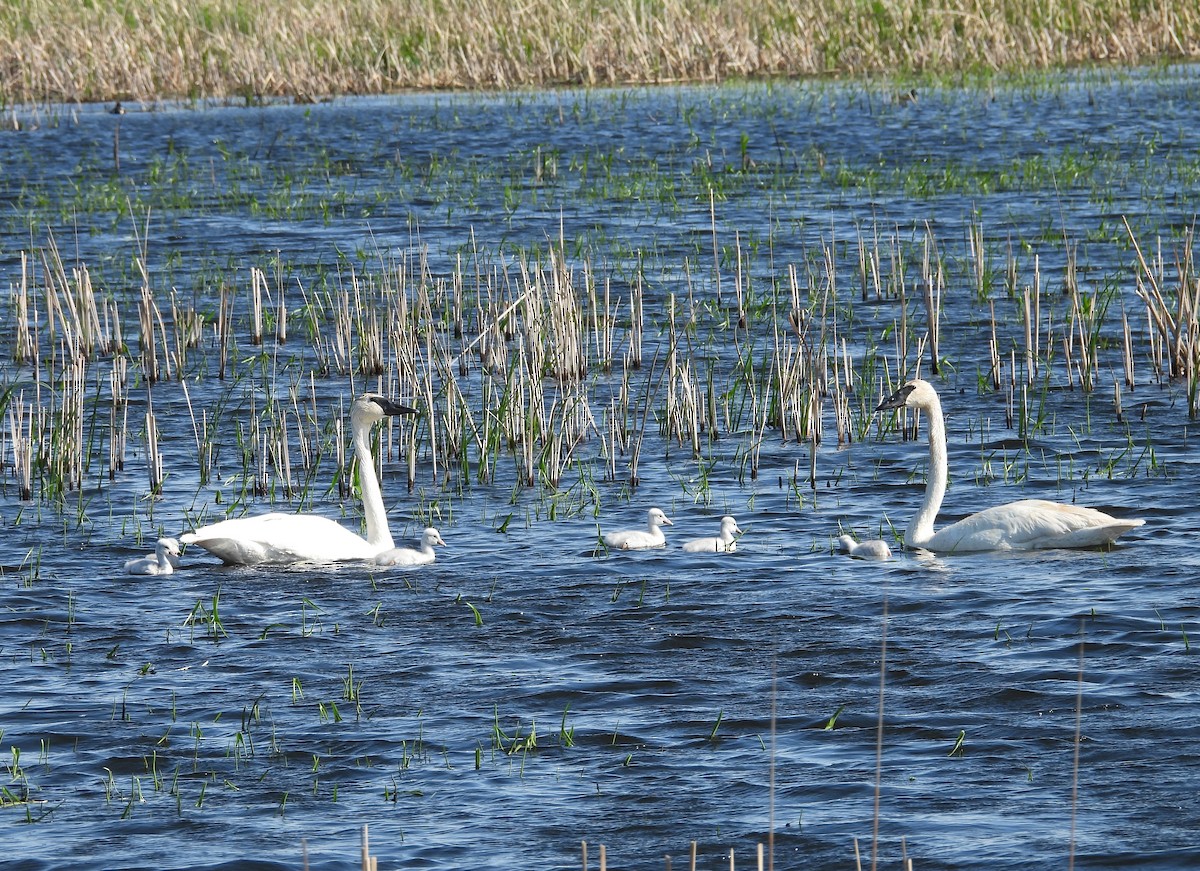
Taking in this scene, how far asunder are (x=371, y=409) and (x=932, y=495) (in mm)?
3372

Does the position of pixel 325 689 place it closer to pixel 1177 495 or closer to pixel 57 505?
pixel 57 505

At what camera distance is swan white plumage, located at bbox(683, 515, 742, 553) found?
34.8ft

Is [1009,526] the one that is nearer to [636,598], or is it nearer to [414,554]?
[636,598]

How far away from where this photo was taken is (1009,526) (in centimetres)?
1031

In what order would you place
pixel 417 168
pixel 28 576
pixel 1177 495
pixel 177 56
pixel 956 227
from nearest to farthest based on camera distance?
pixel 28 576
pixel 1177 495
pixel 956 227
pixel 417 168
pixel 177 56

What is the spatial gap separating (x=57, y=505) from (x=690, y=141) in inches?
683

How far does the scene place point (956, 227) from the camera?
20656mm

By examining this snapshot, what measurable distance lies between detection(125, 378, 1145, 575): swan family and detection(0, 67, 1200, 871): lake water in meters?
0.11

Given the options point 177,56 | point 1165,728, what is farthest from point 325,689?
point 177,56

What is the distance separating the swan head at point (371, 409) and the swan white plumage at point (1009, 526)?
3.11 meters

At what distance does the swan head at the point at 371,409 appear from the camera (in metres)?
11.4

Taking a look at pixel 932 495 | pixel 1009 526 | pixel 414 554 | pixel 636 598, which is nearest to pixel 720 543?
pixel 636 598

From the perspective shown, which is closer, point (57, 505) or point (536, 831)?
point (536, 831)

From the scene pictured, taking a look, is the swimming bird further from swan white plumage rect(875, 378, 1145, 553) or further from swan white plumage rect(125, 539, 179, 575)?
swan white plumage rect(125, 539, 179, 575)
